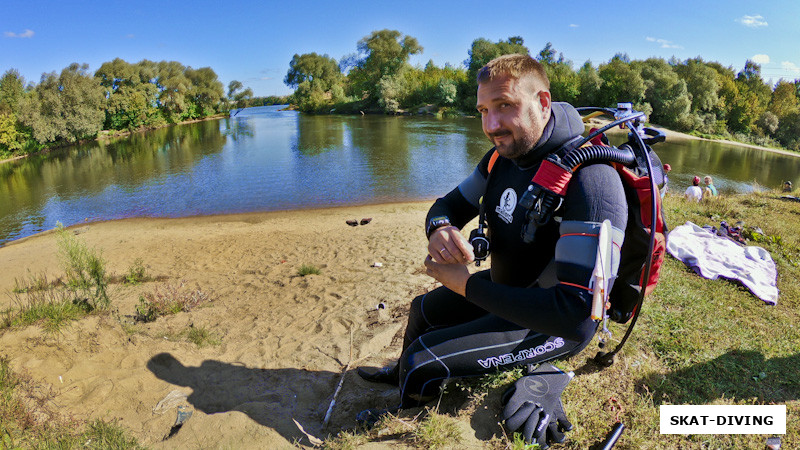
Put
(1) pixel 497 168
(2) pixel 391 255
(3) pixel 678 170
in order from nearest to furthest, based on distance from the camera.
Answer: (1) pixel 497 168, (2) pixel 391 255, (3) pixel 678 170

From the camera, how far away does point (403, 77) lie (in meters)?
58.6

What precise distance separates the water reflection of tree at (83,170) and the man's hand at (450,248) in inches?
613

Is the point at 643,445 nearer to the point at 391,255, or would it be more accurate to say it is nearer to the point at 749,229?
the point at 391,255

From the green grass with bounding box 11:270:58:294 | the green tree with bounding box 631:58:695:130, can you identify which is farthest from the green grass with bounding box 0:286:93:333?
the green tree with bounding box 631:58:695:130

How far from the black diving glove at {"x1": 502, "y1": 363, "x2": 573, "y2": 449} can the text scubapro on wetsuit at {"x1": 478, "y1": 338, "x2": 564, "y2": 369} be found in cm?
21

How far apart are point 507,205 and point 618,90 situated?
166 feet

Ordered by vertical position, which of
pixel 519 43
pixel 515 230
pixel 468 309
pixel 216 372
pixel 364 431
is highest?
pixel 519 43

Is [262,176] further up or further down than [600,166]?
further down

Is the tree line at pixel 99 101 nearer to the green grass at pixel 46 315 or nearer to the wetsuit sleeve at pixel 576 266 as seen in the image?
the green grass at pixel 46 315

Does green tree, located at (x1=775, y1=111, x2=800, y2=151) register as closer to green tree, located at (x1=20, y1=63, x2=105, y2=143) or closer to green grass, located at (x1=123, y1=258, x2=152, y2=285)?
green grass, located at (x1=123, y1=258, x2=152, y2=285)

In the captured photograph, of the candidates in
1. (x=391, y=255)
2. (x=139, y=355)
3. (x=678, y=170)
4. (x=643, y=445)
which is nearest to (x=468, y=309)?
(x=643, y=445)

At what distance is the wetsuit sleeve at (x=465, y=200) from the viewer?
2619mm

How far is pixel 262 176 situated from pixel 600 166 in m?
18.4

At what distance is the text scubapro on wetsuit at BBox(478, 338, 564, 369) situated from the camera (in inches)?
86.2
